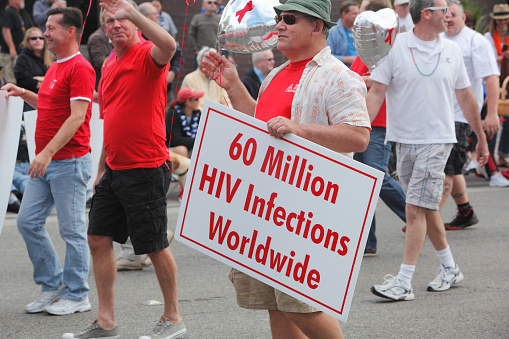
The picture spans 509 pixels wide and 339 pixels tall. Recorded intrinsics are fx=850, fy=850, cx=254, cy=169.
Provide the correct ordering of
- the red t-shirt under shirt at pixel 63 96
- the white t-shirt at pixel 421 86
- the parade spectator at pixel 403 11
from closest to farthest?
the red t-shirt under shirt at pixel 63 96
the white t-shirt at pixel 421 86
the parade spectator at pixel 403 11

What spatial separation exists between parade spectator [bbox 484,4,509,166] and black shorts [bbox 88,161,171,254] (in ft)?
30.3

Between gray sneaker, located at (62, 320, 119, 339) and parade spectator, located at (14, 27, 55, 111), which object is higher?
parade spectator, located at (14, 27, 55, 111)

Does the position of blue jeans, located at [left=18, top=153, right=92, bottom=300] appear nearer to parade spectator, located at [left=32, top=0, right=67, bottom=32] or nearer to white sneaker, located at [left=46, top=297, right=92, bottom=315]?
white sneaker, located at [left=46, top=297, right=92, bottom=315]

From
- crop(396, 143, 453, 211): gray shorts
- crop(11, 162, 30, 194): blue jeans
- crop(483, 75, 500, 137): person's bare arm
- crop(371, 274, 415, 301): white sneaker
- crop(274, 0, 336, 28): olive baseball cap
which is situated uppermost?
crop(274, 0, 336, 28): olive baseball cap

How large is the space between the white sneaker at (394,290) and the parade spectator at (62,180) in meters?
2.00

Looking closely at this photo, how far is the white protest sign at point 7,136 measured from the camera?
578 cm

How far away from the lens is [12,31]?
13539 mm

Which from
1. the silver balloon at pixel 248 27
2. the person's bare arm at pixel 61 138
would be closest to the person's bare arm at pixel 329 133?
the silver balloon at pixel 248 27

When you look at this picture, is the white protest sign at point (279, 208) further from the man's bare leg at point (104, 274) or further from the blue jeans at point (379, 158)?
the blue jeans at point (379, 158)

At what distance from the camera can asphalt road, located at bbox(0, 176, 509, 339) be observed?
5273mm

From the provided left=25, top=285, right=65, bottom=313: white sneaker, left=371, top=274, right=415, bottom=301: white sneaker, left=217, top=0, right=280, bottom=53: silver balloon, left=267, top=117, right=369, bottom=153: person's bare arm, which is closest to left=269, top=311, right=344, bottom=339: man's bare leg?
left=267, top=117, right=369, bottom=153: person's bare arm

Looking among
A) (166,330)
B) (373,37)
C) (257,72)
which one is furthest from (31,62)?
(166,330)

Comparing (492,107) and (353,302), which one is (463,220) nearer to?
(492,107)

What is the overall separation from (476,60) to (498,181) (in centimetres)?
438
